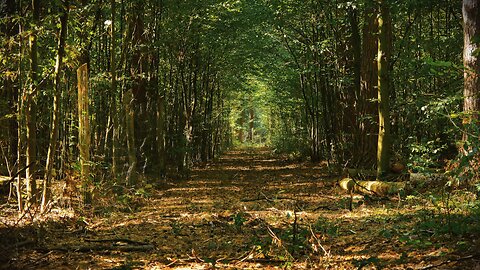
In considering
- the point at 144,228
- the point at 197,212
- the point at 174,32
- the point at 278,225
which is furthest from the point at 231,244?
the point at 174,32

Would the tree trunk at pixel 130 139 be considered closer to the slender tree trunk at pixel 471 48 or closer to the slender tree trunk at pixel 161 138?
the slender tree trunk at pixel 161 138

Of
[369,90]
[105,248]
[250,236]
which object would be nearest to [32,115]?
[105,248]

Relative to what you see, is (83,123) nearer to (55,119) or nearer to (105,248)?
(55,119)

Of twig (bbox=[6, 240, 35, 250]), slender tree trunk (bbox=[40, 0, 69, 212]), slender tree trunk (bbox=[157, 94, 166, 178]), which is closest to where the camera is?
twig (bbox=[6, 240, 35, 250])

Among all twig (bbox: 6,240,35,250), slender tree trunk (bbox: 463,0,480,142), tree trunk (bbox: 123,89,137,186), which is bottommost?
twig (bbox: 6,240,35,250)

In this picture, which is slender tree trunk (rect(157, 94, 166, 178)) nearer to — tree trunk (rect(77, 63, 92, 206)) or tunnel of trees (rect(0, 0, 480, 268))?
tunnel of trees (rect(0, 0, 480, 268))

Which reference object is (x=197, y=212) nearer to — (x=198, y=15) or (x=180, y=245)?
(x=180, y=245)

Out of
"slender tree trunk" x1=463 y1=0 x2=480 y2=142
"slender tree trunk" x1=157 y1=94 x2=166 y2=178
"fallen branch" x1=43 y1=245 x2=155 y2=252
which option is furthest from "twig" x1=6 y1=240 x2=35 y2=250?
"slender tree trunk" x1=157 y1=94 x2=166 y2=178

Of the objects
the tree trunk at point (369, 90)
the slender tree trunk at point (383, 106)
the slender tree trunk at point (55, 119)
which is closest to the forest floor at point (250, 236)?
the slender tree trunk at point (55, 119)

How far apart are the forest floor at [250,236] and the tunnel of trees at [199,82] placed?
58 centimetres

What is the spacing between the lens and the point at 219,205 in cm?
1041

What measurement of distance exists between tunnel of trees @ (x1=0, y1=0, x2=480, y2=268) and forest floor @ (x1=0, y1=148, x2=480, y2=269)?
576 mm

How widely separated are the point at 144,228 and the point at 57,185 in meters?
1.65

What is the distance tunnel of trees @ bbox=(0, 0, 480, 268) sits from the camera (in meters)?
7.09
